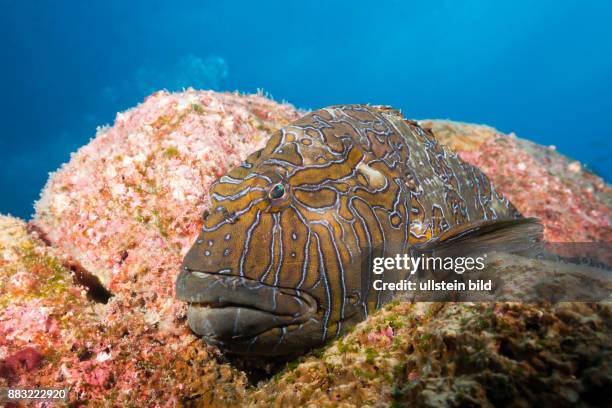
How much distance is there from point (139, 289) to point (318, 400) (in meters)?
2.58

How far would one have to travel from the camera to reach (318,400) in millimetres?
2600

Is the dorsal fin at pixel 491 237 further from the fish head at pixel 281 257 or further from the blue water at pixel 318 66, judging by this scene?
the blue water at pixel 318 66

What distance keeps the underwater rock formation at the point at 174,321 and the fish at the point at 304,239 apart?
0.39 meters

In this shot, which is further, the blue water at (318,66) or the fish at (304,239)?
the blue water at (318,66)

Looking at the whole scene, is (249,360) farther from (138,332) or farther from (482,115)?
(482,115)

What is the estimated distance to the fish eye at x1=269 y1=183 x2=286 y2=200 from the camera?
318 centimetres

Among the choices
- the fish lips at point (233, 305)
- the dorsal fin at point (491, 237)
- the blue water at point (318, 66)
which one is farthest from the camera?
the blue water at point (318, 66)

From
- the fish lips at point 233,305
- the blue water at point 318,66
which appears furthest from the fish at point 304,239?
the blue water at point 318,66

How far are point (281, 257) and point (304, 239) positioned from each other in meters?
0.26

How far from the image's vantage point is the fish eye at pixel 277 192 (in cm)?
318

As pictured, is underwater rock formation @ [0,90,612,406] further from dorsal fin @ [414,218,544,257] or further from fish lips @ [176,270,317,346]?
dorsal fin @ [414,218,544,257]

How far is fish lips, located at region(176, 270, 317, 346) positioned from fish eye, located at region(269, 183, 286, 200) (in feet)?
2.44

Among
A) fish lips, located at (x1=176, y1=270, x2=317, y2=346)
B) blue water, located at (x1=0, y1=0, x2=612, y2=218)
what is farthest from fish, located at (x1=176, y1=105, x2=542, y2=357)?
blue water, located at (x1=0, y1=0, x2=612, y2=218)

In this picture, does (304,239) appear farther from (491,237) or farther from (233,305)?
(491,237)
